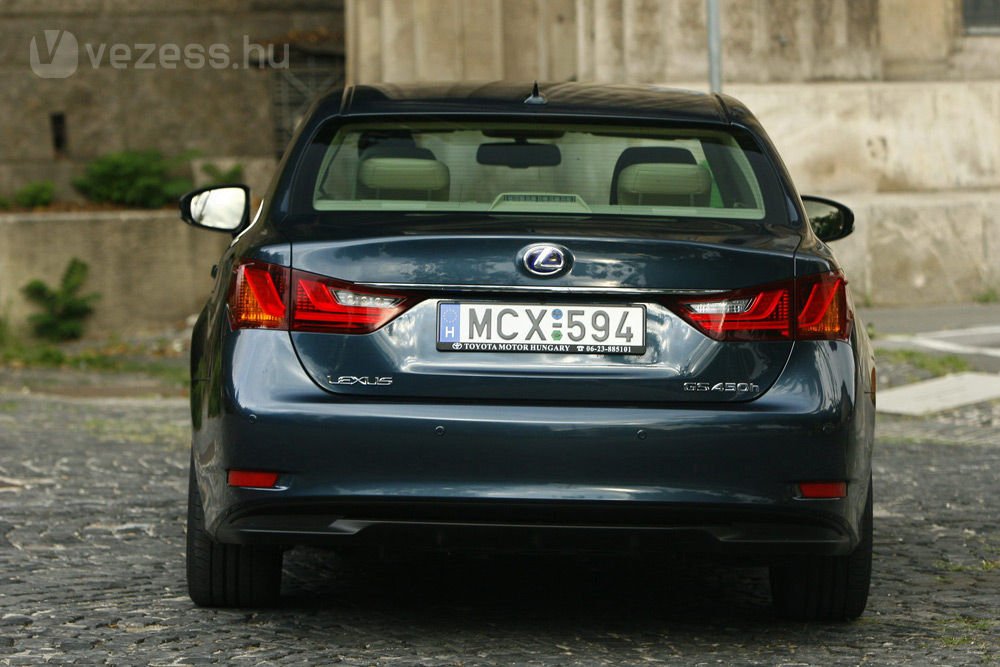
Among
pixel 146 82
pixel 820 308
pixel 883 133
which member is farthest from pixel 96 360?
pixel 820 308

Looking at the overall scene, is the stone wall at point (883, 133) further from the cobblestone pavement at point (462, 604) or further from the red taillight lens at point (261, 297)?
the red taillight lens at point (261, 297)

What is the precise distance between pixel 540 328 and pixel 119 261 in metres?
12.9

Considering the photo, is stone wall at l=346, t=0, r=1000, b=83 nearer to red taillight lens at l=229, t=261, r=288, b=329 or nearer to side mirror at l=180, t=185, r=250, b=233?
side mirror at l=180, t=185, r=250, b=233

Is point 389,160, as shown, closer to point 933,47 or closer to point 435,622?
point 435,622

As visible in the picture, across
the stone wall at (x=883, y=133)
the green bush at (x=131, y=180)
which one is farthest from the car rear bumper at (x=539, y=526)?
the green bush at (x=131, y=180)

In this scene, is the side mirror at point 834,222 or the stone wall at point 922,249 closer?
the side mirror at point 834,222

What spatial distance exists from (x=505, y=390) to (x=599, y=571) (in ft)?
5.51

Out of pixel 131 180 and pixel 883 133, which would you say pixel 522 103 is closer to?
pixel 883 133

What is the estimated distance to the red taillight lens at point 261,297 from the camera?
4422mm

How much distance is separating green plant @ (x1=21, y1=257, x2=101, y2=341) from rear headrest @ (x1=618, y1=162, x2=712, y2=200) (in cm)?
1204

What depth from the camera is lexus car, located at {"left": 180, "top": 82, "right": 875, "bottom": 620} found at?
429 cm

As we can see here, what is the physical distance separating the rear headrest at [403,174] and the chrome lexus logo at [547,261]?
72 cm

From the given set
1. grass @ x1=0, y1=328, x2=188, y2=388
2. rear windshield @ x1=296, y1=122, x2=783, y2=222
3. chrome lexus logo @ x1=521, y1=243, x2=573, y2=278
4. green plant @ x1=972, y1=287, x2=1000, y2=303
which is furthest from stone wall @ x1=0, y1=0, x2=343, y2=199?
chrome lexus logo @ x1=521, y1=243, x2=573, y2=278

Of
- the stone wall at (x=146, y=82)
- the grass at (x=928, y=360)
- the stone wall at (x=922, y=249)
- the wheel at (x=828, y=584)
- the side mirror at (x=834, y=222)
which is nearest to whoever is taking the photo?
the wheel at (x=828, y=584)
